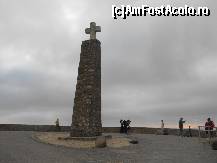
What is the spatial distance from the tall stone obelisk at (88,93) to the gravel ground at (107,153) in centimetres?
328

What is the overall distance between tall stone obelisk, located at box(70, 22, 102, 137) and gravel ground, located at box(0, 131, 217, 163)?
3277 millimetres

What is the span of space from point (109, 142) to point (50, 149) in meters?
4.45

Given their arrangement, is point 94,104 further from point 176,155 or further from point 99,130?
point 176,155

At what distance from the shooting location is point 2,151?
19.5 metres

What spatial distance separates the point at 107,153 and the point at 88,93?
6386mm

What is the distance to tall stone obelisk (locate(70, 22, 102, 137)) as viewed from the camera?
2553 cm

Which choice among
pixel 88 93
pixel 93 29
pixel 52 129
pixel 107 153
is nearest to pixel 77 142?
pixel 88 93

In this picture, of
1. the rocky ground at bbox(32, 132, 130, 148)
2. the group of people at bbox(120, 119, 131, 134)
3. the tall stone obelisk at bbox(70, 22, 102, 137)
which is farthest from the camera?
the group of people at bbox(120, 119, 131, 134)

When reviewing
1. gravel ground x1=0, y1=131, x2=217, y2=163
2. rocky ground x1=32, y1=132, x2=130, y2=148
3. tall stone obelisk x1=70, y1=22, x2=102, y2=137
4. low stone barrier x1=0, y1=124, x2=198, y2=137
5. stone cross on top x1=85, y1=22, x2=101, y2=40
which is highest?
stone cross on top x1=85, y1=22, x2=101, y2=40

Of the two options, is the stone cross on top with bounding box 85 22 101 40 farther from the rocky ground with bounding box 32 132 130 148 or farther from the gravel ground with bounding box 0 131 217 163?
the gravel ground with bounding box 0 131 217 163

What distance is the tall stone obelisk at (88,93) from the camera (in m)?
25.5

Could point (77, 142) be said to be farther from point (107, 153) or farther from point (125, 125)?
point (125, 125)

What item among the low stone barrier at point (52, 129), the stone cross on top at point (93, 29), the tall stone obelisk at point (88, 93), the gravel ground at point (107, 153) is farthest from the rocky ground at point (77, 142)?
the low stone barrier at point (52, 129)

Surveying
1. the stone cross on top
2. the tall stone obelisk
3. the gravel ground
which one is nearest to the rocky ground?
the gravel ground
